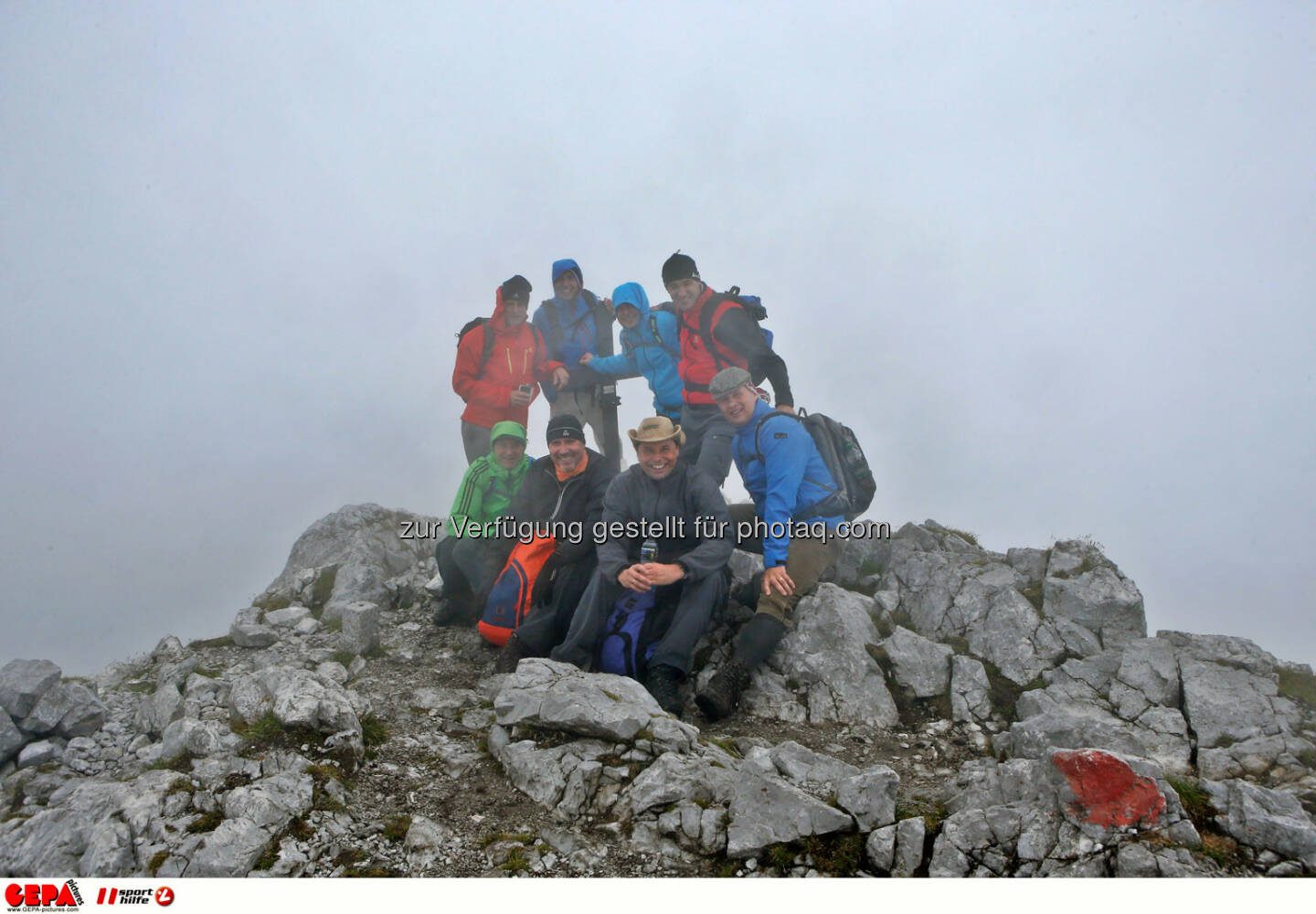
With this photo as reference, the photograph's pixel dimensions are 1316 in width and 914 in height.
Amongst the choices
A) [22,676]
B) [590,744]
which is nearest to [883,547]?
[590,744]

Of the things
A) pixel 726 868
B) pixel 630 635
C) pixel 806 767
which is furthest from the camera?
pixel 630 635

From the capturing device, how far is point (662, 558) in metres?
8.85

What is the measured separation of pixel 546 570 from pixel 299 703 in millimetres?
3420

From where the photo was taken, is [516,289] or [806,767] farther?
[516,289]

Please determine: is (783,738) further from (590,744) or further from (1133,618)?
(1133,618)

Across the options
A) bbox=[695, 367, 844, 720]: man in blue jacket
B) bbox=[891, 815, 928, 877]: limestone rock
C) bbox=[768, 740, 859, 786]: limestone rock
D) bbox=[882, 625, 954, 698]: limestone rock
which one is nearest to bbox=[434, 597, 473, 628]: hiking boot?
bbox=[695, 367, 844, 720]: man in blue jacket

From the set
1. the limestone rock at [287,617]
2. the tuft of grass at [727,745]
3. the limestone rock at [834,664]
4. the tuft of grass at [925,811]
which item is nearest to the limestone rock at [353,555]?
the limestone rock at [287,617]

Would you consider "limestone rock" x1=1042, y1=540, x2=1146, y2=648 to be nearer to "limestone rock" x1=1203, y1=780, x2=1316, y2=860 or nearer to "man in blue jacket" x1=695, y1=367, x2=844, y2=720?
"man in blue jacket" x1=695, y1=367, x2=844, y2=720

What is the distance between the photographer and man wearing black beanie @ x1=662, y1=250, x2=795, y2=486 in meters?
10.9

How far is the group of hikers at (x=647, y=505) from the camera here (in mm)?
8539

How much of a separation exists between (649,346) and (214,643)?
29.2ft

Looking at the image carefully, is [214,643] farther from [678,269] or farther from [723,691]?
[678,269]

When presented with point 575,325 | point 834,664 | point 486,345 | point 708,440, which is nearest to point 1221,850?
point 834,664
